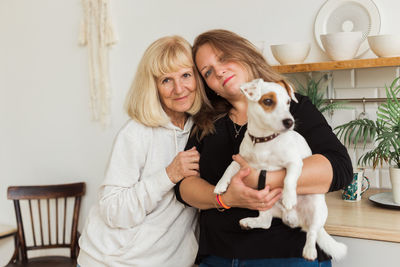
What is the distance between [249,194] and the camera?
3.95ft

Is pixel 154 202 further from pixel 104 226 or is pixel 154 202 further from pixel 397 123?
pixel 397 123

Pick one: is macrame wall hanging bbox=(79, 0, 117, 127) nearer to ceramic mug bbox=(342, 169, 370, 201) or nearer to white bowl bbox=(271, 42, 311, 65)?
white bowl bbox=(271, 42, 311, 65)

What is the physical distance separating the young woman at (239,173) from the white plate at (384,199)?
48 cm

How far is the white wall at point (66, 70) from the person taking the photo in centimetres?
235

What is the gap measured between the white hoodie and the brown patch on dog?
0.57 m

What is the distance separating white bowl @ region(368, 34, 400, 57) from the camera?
1769 millimetres

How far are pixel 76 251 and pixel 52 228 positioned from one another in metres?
0.39

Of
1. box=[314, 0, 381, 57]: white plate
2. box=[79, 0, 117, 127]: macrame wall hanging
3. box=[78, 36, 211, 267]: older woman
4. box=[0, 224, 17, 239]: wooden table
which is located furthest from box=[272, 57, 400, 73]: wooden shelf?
box=[0, 224, 17, 239]: wooden table

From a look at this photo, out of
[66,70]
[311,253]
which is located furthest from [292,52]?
[66,70]

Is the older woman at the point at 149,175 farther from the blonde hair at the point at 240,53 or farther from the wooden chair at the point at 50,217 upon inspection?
the wooden chair at the point at 50,217

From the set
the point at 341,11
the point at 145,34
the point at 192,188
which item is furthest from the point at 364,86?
the point at 145,34

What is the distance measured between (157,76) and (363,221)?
0.93 m

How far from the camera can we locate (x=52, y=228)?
297cm

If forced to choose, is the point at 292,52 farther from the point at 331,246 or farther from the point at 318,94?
the point at 331,246
